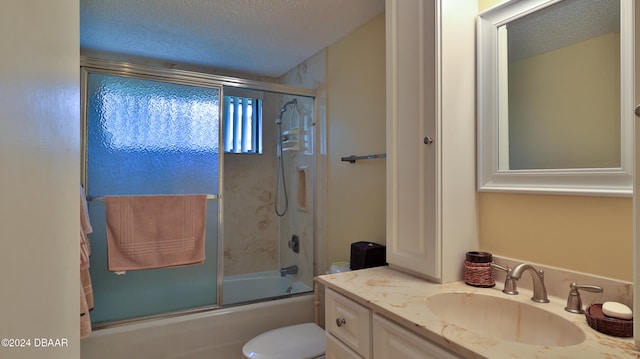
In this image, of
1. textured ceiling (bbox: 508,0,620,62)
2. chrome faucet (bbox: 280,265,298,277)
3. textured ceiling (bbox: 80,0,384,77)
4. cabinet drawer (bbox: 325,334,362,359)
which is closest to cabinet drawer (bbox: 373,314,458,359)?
cabinet drawer (bbox: 325,334,362,359)

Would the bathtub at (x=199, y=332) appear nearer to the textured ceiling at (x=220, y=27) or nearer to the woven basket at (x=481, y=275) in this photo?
the woven basket at (x=481, y=275)

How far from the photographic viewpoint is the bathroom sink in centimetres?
91

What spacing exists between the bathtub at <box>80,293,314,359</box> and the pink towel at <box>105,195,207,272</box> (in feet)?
1.15

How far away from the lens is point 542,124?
1111 millimetres

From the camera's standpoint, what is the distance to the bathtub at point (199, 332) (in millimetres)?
1751

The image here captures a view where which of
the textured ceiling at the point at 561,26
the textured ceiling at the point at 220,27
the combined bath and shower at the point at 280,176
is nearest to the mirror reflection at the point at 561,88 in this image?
the textured ceiling at the point at 561,26

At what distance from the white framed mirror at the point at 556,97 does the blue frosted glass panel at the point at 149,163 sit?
5.45 feet

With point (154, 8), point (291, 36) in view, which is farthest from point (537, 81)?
point (154, 8)

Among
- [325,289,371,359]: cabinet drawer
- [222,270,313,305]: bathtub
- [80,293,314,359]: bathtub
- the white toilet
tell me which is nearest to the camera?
[325,289,371,359]: cabinet drawer

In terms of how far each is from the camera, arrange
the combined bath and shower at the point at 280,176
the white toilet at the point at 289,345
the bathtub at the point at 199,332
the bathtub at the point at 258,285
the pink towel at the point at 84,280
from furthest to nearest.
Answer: the combined bath and shower at the point at 280,176 < the bathtub at the point at 258,285 < the bathtub at the point at 199,332 < the white toilet at the point at 289,345 < the pink towel at the point at 84,280

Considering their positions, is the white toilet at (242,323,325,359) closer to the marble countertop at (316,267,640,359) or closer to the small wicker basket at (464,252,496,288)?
the marble countertop at (316,267,640,359)

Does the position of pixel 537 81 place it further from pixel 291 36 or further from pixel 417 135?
pixel 291 36

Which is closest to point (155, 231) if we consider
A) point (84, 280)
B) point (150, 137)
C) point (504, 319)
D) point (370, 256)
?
point (84, 280)

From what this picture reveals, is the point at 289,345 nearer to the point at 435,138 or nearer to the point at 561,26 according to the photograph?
the point at 435,138
